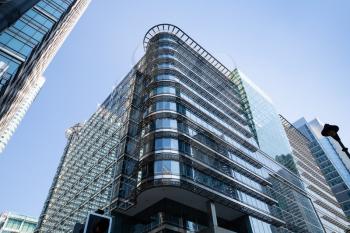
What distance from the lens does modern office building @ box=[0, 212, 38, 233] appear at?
3548 inches

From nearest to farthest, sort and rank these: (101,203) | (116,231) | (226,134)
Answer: (116,231) → (101,203) → (226,134)

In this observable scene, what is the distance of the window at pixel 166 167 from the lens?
31.5 metres

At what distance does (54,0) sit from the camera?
139ft

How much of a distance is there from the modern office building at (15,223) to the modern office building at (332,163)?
4453 inches

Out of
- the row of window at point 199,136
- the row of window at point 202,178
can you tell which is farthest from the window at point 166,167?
the row of window at point 199,136

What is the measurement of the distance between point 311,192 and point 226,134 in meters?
34.2

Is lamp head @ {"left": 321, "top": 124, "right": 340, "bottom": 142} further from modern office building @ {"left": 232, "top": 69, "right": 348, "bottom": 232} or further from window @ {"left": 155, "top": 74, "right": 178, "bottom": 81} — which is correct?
modern office building @ {"left": 232, "top": 69, "right": 348, "bottom": 232}

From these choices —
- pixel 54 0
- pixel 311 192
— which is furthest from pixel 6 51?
pixel 311 192

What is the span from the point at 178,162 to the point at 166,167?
1.99m

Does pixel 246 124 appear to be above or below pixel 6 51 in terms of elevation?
above

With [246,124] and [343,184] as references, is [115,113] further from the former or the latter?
[343,184]

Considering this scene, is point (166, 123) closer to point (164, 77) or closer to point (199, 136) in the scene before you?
point (199, 136)

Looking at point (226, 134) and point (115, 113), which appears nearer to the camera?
point (226, 134)

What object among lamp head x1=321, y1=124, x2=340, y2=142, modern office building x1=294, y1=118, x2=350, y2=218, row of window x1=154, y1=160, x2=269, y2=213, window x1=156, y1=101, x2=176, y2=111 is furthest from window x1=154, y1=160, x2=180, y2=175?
modern office building x1=294, y1=118, x2=350, y2=218
